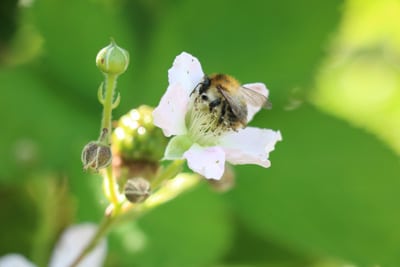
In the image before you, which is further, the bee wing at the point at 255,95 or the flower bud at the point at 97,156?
the bee wing at the point at 255,95

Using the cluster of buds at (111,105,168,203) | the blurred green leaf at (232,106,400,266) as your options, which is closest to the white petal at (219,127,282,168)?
the cluster of buds at (111,105,168,203)

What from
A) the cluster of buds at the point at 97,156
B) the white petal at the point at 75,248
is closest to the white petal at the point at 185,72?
the cluster of buds at the point at 97,156

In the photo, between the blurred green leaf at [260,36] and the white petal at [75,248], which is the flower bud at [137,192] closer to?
the white petal at [75,248]

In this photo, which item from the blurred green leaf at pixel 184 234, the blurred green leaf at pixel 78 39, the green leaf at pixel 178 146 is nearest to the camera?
the green leaf at pixel 178 146

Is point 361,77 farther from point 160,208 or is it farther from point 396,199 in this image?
point 160,208

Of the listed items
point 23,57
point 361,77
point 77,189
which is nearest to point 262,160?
point 77,189

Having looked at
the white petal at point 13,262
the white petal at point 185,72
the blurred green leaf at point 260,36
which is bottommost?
the white petal at point 13,262

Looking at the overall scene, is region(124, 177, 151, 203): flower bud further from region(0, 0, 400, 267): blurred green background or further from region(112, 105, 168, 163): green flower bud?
region(0, 0, 400, 267): blurred green background
